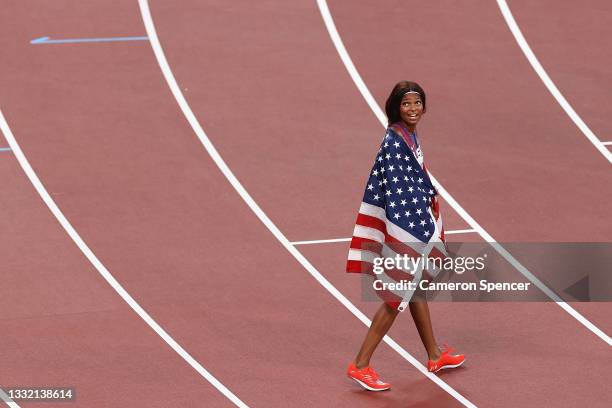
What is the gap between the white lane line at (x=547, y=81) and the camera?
470 inches

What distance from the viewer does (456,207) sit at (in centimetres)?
1087

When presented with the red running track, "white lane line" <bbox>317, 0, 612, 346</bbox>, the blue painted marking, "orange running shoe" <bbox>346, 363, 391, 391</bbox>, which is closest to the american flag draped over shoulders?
"orange running shoe" <bbox>346, 363, 391, 391</bbox>

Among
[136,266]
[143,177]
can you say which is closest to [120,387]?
[136,266]

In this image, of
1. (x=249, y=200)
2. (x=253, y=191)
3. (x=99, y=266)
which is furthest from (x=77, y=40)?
(x=99, y=266)

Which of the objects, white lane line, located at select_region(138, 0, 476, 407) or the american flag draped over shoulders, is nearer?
the american flag draped over shoulders

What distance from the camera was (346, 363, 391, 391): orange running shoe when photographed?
8078mm

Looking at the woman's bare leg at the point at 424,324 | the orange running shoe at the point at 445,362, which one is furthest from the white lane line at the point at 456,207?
the woman's bare leg at the point at 424,324

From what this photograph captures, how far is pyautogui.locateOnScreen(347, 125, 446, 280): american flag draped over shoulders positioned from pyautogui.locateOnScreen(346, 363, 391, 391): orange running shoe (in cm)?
68

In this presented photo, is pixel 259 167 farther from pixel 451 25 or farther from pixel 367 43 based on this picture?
pixel 451 25

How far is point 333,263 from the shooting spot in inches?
393

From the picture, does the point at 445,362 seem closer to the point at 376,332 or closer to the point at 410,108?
the point at 376,332

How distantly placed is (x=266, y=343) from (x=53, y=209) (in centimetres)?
292

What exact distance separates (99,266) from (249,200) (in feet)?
5.50

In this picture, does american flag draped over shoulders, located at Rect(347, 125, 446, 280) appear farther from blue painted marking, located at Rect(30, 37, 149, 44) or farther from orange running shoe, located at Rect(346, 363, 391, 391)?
blue painted marking, located at Rect(30, 37, 149, 44)
